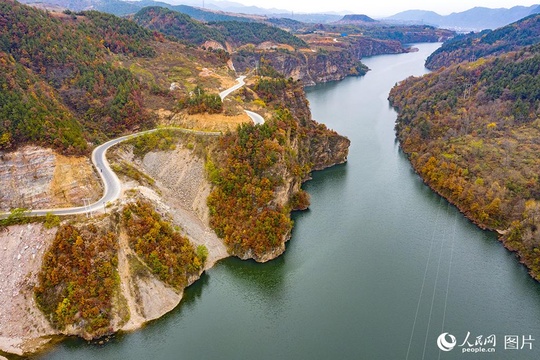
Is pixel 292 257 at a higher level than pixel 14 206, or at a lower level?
lower

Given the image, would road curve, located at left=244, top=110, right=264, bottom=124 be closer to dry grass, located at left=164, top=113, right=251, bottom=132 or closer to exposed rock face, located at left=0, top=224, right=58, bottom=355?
dry grass, located at left=164, top=113, right=251, bottom=132

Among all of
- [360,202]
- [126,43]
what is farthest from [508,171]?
[126,43]

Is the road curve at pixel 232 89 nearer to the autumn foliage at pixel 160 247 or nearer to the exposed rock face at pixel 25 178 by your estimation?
the autumn foliage at pixel 160 247

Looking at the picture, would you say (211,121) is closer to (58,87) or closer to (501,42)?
(58,87)

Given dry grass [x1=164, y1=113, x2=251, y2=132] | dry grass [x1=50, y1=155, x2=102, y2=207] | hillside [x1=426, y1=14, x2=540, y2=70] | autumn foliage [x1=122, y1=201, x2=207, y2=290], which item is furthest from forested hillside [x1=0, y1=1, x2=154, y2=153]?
hillside [x1=426, y1=14, x2=540, y2=70]

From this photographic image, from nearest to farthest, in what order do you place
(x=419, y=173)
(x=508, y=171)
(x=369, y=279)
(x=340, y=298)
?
1. (x=340, y=298)
2. (x=369, y=279)
3. (x=508, y=171)
4. (x=419, y=173)

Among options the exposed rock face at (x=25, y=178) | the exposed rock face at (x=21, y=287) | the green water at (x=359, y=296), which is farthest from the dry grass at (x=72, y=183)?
the green water at (x=359, y=296)

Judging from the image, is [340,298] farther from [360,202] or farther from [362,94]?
[362,94]

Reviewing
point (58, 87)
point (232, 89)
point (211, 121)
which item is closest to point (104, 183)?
point (211, 121)
